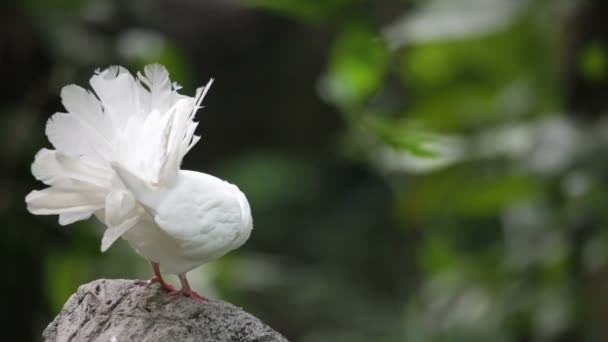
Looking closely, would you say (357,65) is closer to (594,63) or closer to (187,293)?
(594,63)

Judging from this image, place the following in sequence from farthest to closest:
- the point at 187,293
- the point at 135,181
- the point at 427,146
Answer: the point at 427,146 → the point at 187,293 → the point at 135,181

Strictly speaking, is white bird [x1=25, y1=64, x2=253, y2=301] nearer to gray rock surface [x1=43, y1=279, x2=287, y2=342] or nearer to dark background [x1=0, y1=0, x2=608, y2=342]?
gray rock surface [x1=43, y1=279, x2=287, y2=342]

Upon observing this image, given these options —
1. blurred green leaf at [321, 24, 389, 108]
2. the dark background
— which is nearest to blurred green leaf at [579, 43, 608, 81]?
the dark background

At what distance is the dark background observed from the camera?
3.26 m

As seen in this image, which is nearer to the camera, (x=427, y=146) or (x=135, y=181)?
(x=135, y=181)

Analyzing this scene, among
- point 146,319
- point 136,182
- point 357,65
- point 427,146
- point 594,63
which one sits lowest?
point 146,319

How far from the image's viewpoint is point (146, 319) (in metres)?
1.44

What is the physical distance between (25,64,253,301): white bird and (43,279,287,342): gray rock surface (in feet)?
0.14

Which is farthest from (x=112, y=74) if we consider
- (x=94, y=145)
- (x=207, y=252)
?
(x=207, y=252)

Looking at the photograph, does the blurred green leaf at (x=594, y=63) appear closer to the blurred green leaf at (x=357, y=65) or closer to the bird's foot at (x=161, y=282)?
the blurred green leaf at (x=357, y=65)

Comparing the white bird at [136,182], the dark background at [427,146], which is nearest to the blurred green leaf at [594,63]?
the dark background at [427,146]

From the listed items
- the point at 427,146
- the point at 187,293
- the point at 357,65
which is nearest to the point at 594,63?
the point at 427,146

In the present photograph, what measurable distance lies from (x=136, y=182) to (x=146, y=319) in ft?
0.74

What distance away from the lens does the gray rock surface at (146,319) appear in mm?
1420
